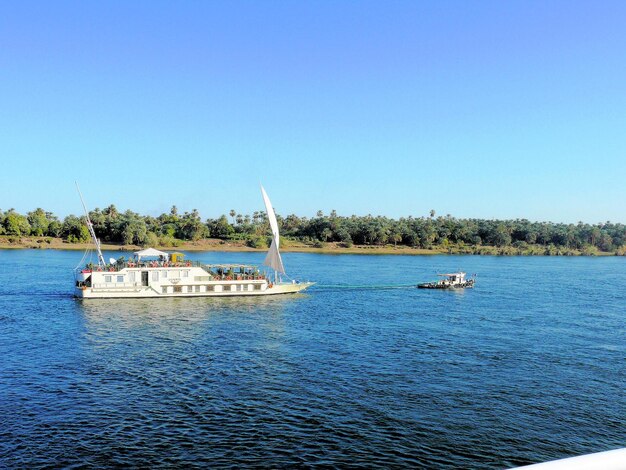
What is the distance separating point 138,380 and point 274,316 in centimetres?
3024

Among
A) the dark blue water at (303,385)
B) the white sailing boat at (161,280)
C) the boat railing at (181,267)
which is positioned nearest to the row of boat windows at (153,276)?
the white sailing boat at (161,280)

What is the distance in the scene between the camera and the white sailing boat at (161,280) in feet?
253

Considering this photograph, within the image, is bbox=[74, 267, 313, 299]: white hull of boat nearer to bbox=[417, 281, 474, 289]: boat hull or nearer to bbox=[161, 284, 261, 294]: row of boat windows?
bbox=[161, 284, 261, 294]: row of boat windows

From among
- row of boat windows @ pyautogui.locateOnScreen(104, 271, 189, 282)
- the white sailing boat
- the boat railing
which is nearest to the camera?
the white sailing boat

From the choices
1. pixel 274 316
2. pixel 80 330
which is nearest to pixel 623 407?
pixel 274 316

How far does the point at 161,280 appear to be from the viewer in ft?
261

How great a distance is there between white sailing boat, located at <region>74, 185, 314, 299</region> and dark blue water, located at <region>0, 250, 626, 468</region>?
3.23 m

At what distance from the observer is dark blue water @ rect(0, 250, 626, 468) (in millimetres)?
28250

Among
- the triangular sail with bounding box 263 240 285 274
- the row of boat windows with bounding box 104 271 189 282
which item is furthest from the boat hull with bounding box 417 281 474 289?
the row of boat windows with bounding box 104 271 189 282

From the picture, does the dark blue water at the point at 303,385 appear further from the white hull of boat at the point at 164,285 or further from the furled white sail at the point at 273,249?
the furled white sail at the point at 273,249

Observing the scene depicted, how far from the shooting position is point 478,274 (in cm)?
13300

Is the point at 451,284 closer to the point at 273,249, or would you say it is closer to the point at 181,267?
the point at 273,249

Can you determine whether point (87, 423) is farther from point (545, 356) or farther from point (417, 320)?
point (417, 320)

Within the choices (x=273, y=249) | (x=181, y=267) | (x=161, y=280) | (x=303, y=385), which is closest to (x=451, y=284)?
(x=273, y=249)
